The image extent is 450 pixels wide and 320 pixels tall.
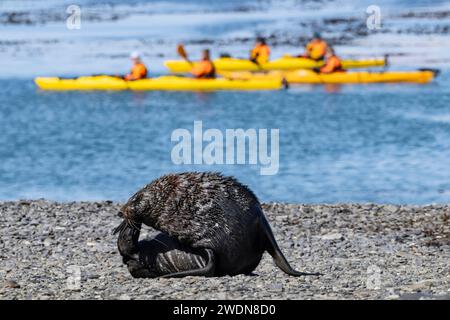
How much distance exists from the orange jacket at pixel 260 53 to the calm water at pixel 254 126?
1185 millimetres

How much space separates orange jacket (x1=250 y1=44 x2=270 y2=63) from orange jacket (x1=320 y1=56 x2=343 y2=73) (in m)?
2.28

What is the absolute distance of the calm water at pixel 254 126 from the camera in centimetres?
2011

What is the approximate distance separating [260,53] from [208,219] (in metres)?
25.9

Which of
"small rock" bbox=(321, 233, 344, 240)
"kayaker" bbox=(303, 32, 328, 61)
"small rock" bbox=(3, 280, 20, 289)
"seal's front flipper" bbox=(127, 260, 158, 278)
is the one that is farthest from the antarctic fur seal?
"kayaker" bbox=(303, 32, 328, 61)

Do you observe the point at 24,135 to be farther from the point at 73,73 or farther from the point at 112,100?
the point at 73,73

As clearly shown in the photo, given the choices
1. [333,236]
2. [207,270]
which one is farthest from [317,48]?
[207,270]

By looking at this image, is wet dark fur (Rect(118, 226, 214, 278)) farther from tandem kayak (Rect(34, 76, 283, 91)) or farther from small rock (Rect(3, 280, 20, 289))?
tandem kayak (Rect(34, 76, 283, 91))

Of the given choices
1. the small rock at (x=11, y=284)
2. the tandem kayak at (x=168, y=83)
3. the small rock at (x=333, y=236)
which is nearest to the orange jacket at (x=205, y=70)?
the tandem kayak at (x=168, y=83)

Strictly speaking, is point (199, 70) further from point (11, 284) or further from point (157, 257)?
point (11, 284)

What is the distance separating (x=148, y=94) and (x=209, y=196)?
26798mm

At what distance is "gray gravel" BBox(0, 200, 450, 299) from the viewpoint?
9273 millimetres

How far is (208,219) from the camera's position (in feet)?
32.3

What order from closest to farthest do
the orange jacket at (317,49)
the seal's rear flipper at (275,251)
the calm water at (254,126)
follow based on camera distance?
1. the seal's rear flipper at (275,251)
2. the calm water at (254,126)
3. the orange jacket at (317,49)

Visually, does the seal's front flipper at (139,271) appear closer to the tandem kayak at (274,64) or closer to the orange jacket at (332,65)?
the orange jacket at (332,65)
